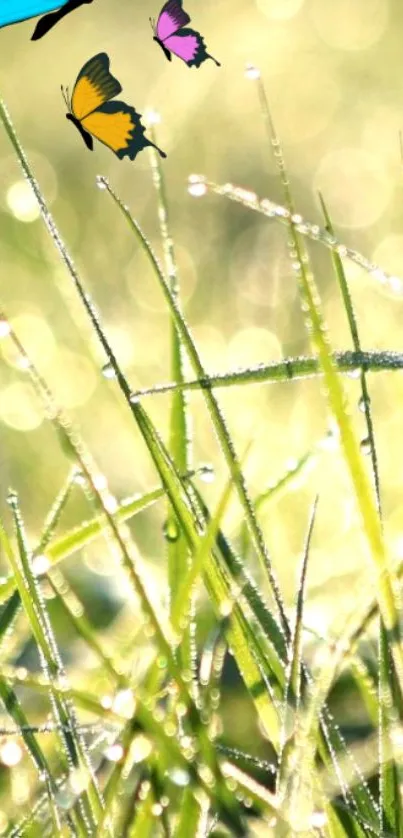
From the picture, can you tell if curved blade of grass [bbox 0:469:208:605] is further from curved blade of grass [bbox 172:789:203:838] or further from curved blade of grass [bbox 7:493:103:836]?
curved blade of grass [bbox 172:789:203:838]

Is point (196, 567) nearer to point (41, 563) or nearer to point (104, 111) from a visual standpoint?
point (41, 563)

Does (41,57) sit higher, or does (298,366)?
(41,57)

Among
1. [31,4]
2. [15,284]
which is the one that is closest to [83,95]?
[31,4]

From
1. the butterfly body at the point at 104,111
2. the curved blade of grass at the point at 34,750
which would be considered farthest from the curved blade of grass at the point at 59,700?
the butterfly body at the point at 104,111

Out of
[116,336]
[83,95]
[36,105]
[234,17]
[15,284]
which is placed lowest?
[83,95]

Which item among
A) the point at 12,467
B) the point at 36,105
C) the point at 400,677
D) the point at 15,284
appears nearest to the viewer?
the point at 400,677

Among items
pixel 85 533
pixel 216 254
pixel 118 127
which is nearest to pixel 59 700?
pixel 85 533

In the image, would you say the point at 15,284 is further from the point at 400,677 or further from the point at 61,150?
the point at 400,677
